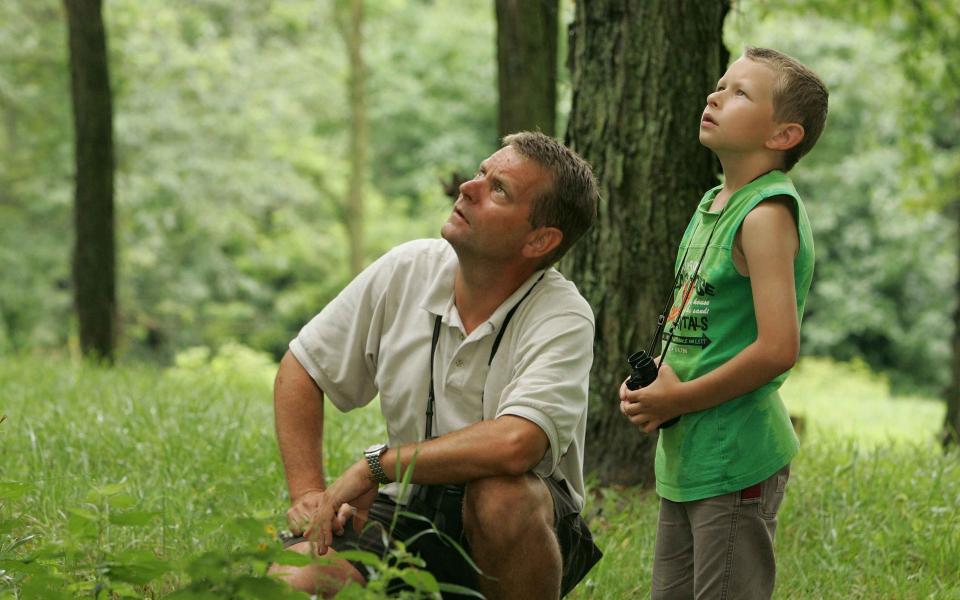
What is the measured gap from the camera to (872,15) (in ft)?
28.7

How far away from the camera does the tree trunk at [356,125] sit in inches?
697

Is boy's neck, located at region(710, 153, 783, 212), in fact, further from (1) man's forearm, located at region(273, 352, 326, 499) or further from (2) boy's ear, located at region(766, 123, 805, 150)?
(1) man's forearm, located at region(273, 352, 326, 499)

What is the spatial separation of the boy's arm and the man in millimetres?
370

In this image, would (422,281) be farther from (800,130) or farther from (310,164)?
(310,164)

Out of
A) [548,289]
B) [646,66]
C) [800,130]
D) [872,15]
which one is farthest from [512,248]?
[872,15]

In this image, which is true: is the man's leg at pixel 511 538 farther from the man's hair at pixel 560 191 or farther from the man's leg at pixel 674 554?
the man's hair at pixel 560 191

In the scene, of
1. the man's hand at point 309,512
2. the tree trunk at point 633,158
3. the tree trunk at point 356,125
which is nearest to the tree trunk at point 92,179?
the tree trunk at point 633,158

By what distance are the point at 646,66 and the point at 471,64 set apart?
20102 millimetres

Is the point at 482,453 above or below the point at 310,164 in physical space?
above

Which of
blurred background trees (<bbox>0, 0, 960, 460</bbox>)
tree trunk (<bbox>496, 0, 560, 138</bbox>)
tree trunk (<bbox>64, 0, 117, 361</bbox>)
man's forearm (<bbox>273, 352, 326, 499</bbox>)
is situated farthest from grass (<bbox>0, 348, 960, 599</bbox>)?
blurred background trees (<bbox>0, 0, 960, 460</bbox>)

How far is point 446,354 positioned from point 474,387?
0.12 metres

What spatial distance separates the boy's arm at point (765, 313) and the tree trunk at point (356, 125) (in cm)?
1522

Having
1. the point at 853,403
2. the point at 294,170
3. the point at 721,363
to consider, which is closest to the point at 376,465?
the point at 721,363

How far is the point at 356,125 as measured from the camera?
59.4 feet
